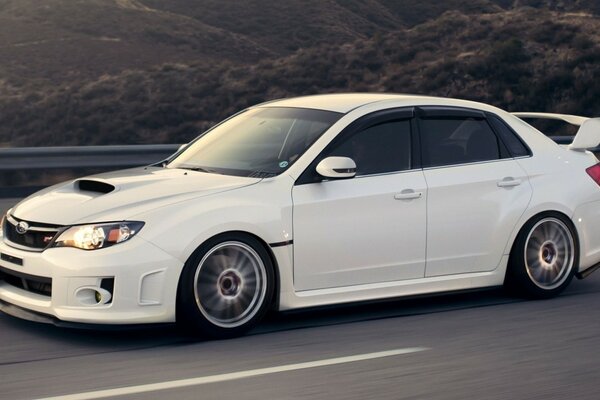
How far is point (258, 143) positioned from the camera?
7.80 metres

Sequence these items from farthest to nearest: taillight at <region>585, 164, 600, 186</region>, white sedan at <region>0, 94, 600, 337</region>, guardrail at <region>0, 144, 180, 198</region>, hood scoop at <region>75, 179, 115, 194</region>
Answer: guardrail at <region>0, 144, 180, 198</region>
taillight at <region>585, 164, 600, 186</region>
hood scoop at <region>75, 179, 115, 194</region>
white sedan at <region>0, 94, 600, 337</region>

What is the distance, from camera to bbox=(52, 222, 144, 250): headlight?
6.54m

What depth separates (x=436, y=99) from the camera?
827 centimetres

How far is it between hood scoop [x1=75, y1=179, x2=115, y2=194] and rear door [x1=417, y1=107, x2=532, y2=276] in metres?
2.21

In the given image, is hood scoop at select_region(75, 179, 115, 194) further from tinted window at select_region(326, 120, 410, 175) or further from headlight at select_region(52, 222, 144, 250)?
tinted window at select_region(326, 120, 410, 175)

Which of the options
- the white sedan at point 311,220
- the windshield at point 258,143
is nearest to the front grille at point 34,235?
the white sedan at point 311,220

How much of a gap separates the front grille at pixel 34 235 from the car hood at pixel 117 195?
0.13 feet

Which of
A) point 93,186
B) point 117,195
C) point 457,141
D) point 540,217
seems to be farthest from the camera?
point 540,217

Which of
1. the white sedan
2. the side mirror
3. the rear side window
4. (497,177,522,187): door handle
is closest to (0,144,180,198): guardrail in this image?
the white sedan

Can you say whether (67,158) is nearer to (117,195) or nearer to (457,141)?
(457,141)

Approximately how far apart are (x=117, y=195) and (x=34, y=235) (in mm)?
568

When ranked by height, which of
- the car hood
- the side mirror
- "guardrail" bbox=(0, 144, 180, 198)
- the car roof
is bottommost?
"guardrail" bbox=(0, 144, 180, 198)

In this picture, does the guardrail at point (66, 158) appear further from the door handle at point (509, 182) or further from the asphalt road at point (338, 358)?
the asphalt road at point (338, 358)

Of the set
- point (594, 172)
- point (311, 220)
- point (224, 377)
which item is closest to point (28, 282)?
point (224, 377)
